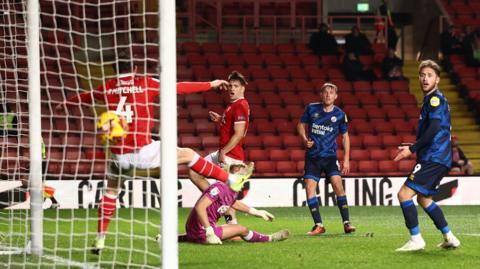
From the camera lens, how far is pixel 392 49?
77.0 ft

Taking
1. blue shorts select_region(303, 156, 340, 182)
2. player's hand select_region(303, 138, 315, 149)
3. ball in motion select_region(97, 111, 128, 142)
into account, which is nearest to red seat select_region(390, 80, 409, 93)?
blue shorts select_region(303, 156, 340, 182)

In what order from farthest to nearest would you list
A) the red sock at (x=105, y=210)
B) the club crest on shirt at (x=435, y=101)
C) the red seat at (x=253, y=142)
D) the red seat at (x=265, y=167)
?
the red seat at (x=253, y=142) < the red seat at (x=265, y=167) < the club crest on shirt at (x=435, y=101) < the red sock at (x=105, y=210)

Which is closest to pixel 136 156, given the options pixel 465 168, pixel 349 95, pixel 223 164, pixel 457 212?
pixel 223 164

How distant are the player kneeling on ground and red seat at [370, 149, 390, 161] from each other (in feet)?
36.4

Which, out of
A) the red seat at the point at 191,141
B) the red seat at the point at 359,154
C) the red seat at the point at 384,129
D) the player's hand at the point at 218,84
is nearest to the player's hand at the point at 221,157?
the player's hand at the point at 218,84

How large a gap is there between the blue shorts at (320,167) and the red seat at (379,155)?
912 cm

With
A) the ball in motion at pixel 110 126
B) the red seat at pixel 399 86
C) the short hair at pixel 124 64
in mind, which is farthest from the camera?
the red seat at pixel 399 86

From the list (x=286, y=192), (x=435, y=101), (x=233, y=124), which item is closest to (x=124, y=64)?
(x=435, y=101)

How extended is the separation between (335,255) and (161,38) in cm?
298

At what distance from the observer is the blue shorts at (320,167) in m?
11.6

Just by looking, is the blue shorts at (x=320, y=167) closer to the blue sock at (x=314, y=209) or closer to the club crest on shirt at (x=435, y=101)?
the blue sock at (x=314, y=209)

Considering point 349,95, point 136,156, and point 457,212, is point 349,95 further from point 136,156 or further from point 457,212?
point 136,156

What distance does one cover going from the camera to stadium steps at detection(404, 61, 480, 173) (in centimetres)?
2200

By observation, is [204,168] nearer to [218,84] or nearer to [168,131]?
[218,84]
